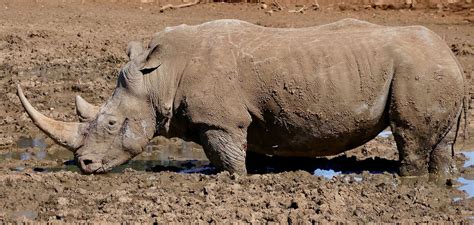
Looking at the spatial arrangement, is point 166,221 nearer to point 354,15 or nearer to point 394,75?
point 394,75

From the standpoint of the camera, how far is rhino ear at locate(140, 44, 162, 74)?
916 cm

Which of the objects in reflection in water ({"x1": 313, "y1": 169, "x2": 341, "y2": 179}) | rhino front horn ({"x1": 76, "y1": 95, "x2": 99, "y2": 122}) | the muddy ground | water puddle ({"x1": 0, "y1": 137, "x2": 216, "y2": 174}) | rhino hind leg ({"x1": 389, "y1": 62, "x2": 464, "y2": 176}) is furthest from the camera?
water puddle ({"x1": 0, "y1": 137, "x2": 216, "y2": 174})

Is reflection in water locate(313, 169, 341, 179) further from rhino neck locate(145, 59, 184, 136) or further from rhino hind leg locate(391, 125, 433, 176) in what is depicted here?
rhino neck locate(145, 59, 184, 136)

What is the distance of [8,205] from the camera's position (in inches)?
315

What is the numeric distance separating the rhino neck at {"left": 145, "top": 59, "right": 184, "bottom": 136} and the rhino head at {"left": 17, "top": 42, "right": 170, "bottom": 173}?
0.04m

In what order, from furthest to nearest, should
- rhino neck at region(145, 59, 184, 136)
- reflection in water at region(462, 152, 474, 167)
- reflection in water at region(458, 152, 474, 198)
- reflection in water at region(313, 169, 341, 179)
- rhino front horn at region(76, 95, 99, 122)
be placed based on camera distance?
reflection in water at region(462, 152, 474, 167), reflection in water at region(313, 169, 341, 179), rhino front horn at region(76, 95, 99, 122), rhino neck at region(145, 59, 184, 136), reflection in water at region(458, 152, 474, 198)

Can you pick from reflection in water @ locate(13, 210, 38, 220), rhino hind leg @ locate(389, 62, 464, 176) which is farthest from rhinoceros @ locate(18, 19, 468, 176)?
reflection in water @ locate(13, 210, 38, 220)

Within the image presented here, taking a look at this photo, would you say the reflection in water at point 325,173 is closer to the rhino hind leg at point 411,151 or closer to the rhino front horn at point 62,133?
the rhino hind leg at point 411,151

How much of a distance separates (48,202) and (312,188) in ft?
7.03

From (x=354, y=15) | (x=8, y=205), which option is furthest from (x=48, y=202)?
(x=354, y=15)

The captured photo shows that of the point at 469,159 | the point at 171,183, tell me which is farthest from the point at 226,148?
the point at 469,159

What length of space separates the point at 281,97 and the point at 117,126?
1550mm

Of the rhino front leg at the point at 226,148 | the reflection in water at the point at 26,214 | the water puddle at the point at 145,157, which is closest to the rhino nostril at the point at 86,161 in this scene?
the water puddle at the point at 145,157

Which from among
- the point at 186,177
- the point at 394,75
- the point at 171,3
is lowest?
the point at 171,3
